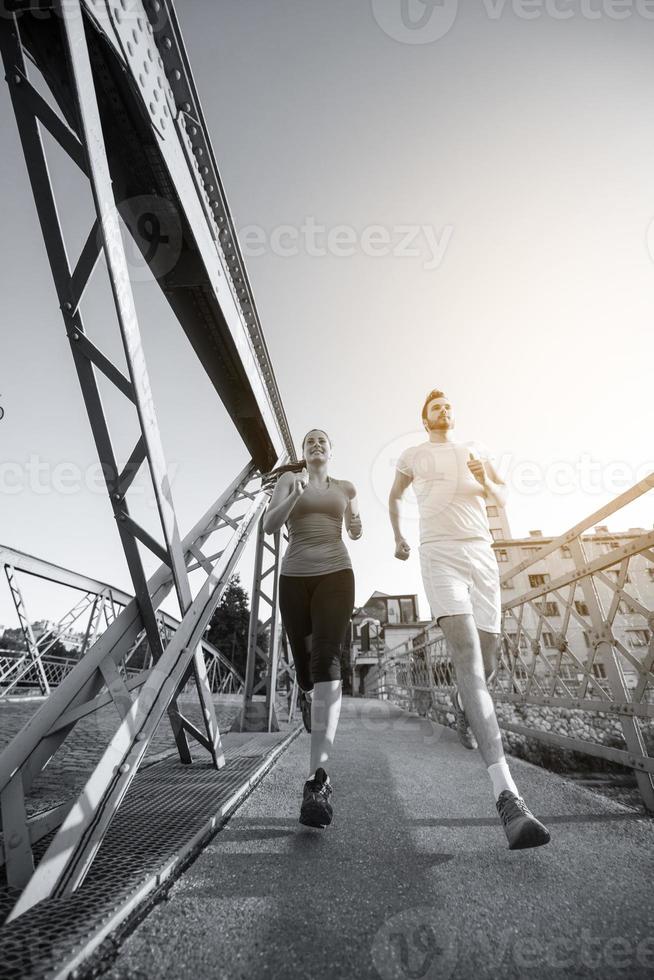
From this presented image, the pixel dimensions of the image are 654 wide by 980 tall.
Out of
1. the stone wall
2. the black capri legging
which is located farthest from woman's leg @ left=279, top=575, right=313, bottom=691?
the stone wall

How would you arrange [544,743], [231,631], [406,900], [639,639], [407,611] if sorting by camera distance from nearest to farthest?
[406,900] → [544,743] → [639,639] → [231,631] → [407,611]

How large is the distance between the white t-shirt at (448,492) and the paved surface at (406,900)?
4.44 feet

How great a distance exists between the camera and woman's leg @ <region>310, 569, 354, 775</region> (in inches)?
76.2

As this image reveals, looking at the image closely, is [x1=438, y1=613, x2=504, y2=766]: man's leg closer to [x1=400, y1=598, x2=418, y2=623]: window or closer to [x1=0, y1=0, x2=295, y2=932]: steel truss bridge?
[x1=0, y1=0, x2=295, y2=932]: steel truss bridge

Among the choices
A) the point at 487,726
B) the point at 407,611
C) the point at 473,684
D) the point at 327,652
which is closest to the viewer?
the point at 487,726

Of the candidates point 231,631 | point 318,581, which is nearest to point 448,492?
point 318,581

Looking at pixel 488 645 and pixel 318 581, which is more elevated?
pixel 318 581

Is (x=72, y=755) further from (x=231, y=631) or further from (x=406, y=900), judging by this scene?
(x=231, y=631)

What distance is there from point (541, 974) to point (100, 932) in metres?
0.96

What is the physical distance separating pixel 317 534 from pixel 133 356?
1.43 metres

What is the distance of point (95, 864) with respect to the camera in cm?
125

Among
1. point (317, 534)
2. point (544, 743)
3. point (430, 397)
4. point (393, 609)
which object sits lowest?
point (544, 743)

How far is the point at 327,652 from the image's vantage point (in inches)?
84.1

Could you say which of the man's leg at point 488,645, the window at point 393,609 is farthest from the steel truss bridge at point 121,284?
the window at point 393,609
